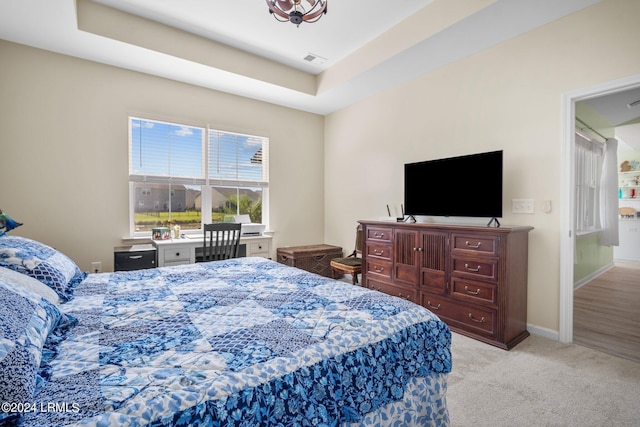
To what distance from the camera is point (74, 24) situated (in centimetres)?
268

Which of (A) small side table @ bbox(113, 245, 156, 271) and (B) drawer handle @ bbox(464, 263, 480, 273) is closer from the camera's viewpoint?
(B) drawer handle @ bbox(464, 263, 480, 273)

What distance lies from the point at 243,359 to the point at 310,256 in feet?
11.4

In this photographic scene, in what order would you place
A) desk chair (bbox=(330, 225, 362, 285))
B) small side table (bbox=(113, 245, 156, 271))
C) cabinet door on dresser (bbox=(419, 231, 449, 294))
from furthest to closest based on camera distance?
desk chair (bbox=(330, 225, 362, 285)) < small side table (bbox=(113, 245, 156, 271)) < cabinet door on dresser (bbox=(419, 231, 449, 294))

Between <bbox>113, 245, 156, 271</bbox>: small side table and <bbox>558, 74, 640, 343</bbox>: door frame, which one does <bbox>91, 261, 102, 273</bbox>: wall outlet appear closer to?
<bbox>113, 245, 156, 271</bbox>: small side table

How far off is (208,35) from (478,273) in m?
3.69

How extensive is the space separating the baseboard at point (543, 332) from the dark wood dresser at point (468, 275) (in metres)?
0.06

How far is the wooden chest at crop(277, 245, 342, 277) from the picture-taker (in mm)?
4359

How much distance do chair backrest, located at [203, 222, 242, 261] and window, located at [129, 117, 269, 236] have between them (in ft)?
2.65

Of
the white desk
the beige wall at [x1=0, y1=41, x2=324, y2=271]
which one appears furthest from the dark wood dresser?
the beige wall at [x1=0, y1=41, x2=324, y2=271]

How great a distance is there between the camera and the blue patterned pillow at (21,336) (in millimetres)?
735

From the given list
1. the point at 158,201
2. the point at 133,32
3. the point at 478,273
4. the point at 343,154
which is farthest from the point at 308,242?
the point at 133,32

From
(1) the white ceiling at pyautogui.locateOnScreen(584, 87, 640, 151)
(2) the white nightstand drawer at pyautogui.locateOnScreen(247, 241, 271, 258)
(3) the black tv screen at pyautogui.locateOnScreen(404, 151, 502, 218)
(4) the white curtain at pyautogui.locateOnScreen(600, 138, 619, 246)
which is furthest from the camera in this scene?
(4) the white curtain at pyautogui.locateOnScreen(600, 138, 619, 246)

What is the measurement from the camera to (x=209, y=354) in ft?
3.37

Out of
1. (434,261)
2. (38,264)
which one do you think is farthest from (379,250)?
(38,264)
